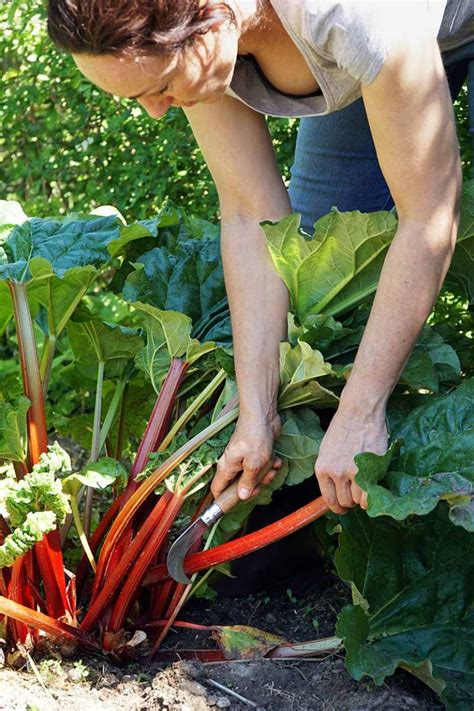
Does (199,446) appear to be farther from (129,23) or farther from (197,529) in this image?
(129,23)

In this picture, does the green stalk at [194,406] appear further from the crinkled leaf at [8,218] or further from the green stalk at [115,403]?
the crinkled leaf at [8,218]

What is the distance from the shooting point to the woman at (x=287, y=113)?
1.58m

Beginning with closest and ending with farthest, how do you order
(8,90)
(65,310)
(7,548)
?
1. (7,548)
2. (65,310)
3. (8,90)

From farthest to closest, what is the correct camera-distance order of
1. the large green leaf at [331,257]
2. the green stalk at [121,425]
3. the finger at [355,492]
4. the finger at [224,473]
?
1. the green stalk at [121,425]
2. the finger at [224,473]
3. the large green leaf at [331,257]
4. the finger at [355,492]

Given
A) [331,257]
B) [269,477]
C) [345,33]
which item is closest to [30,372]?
[269,477]

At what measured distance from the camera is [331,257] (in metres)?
2.07

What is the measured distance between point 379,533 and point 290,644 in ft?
1.11

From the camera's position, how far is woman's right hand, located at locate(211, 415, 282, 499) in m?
2.04

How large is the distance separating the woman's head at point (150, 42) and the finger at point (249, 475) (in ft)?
2.48

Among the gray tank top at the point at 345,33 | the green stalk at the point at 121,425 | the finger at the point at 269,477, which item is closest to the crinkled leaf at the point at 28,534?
the finger at the point at 269,477

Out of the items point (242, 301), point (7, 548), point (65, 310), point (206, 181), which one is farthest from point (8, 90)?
point (7, 548)

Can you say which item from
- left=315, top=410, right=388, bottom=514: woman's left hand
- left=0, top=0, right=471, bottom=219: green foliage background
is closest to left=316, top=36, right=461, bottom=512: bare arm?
left=315, top=410, right=388, bottom=514: woman's left hand

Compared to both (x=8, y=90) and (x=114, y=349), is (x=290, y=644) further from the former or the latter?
(x=8, y=90)

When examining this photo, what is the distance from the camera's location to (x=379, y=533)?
2.09 m
